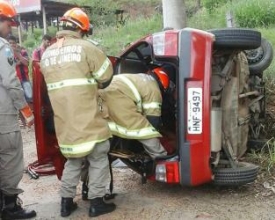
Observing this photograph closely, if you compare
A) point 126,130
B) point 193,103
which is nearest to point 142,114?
point 126,130

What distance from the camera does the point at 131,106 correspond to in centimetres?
402

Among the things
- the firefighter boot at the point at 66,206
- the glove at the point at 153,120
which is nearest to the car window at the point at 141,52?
the glove at the point at 153,120

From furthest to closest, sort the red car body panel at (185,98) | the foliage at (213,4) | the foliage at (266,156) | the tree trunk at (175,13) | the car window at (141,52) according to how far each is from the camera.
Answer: the foliage at (213,4), the tree trunk at (175,13), the car window at (141,52), the foliage at (266,156), the red car body panel at (185,98)

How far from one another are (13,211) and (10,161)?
51 centimetres

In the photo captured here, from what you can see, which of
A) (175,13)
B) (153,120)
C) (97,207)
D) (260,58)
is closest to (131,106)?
(153,120)

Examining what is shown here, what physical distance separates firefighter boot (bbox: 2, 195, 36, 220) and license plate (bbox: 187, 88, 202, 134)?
1.63 meters

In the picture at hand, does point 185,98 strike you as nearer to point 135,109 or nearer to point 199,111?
point 199,111

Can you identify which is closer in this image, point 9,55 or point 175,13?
point 9,55

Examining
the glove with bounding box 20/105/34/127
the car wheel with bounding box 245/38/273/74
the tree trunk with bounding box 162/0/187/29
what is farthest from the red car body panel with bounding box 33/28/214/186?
the tree trunk with bounding box 162/0/187/29

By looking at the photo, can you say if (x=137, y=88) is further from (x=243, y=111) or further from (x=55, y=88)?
(x=243, y=111)

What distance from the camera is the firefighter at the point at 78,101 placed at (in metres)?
3.66

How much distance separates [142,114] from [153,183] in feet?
3.18

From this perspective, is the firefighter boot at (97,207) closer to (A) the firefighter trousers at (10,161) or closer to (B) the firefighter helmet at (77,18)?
(A) the firefighter trousers at (10,161)

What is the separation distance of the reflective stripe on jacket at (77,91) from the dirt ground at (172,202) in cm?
71
